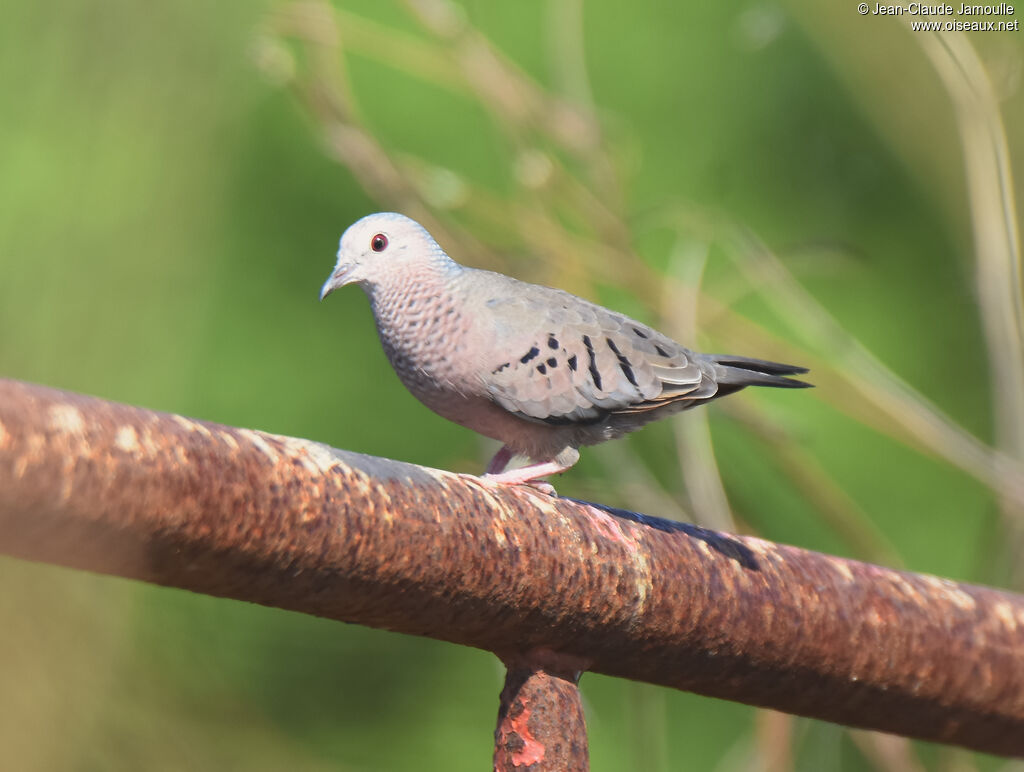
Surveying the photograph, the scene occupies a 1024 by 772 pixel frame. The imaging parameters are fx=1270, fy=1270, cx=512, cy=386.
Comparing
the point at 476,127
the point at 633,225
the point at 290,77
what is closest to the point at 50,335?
the point at 290,77

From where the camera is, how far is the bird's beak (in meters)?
2.33

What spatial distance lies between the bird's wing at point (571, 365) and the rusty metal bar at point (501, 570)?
528 mm

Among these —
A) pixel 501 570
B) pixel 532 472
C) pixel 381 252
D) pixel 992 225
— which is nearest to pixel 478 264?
pixel 381 252

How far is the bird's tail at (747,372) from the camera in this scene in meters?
2.21

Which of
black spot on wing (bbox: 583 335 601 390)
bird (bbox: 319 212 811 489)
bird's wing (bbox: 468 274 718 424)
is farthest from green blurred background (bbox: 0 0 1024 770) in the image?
black spot on wing (bbox: 583 335 601 390)

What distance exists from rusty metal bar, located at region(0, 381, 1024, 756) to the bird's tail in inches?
18.3

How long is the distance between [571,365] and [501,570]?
0.87m

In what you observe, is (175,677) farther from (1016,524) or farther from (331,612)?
(1016,524)

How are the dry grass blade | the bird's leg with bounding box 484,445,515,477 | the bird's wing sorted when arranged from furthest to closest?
the dry grass blade, the bird's leg with bounding box 484,445,515,477, the bird's wing

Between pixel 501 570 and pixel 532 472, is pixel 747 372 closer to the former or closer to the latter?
pixel 532 472

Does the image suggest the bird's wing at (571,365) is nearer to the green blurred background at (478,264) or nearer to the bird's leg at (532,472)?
the bird's leg at (532,472)

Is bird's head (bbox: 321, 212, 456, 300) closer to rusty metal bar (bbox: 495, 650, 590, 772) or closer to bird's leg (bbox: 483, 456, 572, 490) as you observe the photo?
bird's leg (bbox: 483, 456, 572, 490)

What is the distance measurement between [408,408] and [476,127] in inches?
41.4

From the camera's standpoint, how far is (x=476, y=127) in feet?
14.6
